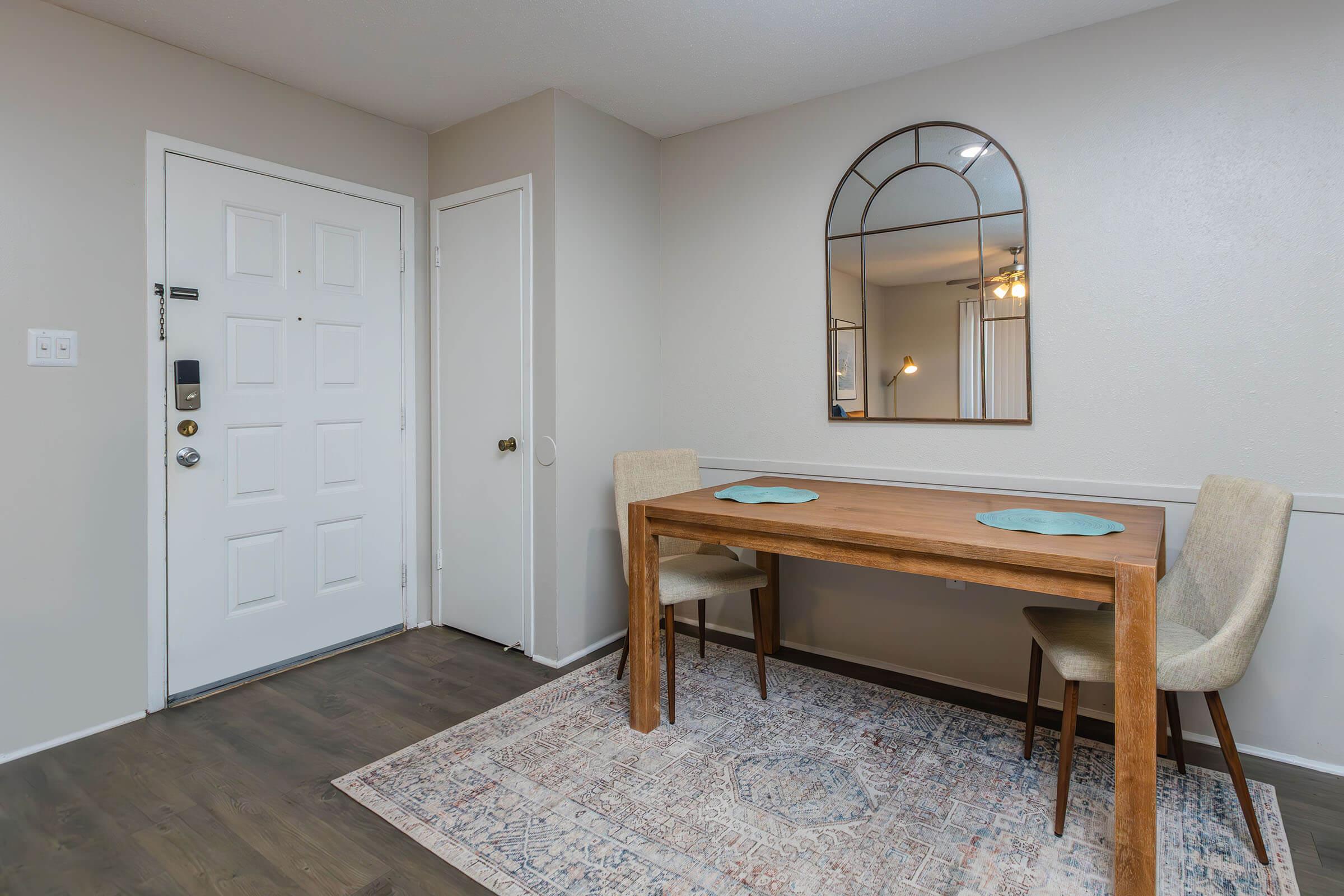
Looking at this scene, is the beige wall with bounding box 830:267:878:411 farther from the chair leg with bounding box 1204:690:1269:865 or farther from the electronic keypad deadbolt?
the electronic keypad deadbolt

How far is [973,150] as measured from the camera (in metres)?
2.57

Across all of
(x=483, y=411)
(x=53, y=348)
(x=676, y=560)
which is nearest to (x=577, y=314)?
(x=483, y=411)

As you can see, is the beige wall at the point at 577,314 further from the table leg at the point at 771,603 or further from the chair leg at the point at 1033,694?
the chair leg at the point at 1033,694

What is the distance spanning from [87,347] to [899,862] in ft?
9.67

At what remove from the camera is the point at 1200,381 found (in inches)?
87.4

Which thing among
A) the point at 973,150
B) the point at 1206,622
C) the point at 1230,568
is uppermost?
the point at 973,150

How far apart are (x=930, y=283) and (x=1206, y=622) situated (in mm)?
1447

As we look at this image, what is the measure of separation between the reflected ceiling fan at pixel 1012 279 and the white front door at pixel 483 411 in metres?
1.89

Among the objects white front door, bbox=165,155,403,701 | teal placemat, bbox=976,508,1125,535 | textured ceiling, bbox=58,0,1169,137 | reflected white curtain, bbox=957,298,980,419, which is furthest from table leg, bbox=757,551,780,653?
textured ceiling, bbox=58,0,1169,137

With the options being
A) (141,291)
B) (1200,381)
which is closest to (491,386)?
(141,291)

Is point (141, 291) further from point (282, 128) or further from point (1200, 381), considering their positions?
point (1200, 381)

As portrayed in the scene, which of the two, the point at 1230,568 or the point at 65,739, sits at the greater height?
the point at 1230,568

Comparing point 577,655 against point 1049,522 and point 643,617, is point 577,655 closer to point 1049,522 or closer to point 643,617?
point 643,617

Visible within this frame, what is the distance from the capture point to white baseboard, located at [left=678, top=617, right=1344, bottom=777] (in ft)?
6.90
